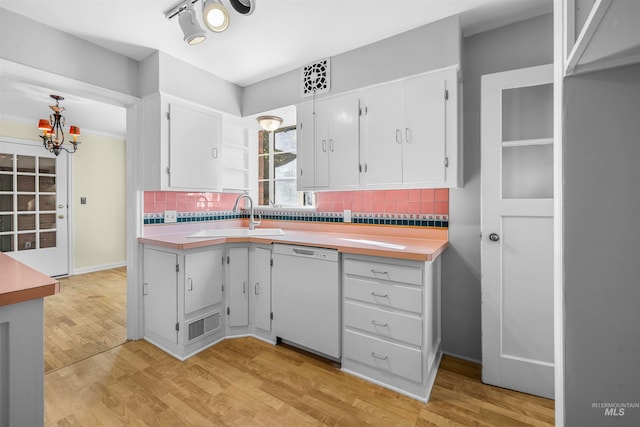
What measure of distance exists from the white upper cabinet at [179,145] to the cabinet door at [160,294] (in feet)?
2.01

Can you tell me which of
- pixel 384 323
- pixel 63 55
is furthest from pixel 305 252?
pixel 63 55

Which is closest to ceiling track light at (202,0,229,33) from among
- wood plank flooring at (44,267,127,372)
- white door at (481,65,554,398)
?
white door at (481,65,554,398)

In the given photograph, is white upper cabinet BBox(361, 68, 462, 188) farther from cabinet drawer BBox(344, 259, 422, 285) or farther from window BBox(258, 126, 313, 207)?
window BBox(258, 126, 313, 207)

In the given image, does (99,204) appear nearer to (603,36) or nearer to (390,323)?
(390,323)

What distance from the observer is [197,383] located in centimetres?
186

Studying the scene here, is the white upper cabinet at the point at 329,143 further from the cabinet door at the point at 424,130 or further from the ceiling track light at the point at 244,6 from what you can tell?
the ceiling track light at the point at 244,6

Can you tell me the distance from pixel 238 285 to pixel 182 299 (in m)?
0.46

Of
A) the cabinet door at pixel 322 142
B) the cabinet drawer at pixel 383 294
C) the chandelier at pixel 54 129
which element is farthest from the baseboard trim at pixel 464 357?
the chandelier at pixel 54 129

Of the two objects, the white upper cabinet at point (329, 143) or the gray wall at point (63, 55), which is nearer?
the gray wall at point (63, 55)

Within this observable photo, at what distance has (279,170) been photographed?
3.48 meters

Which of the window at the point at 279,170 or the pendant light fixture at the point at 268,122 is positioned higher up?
the pendant light fixture at the point at 268,122

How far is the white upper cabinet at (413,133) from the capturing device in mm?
1947

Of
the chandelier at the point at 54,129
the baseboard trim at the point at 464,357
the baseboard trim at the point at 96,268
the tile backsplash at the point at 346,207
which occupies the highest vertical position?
the chandelier at the point at 54,129

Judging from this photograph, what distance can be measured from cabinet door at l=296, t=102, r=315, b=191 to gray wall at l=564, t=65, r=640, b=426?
196 centimetres
